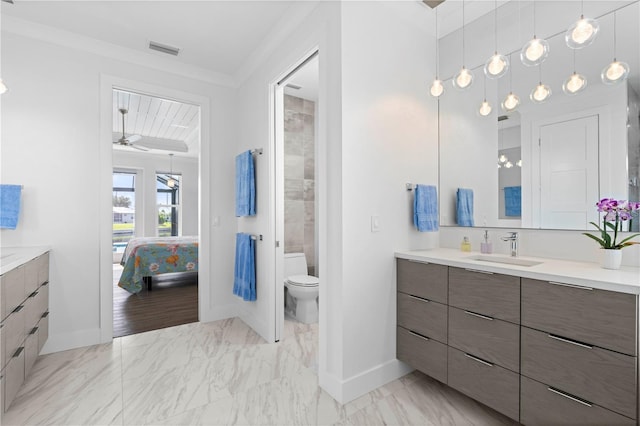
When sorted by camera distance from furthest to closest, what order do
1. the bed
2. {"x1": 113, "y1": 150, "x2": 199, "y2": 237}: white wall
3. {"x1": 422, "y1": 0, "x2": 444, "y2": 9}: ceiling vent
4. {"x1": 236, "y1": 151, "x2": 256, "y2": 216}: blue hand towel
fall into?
1. {"x1": 113, "y1": 150, "x2": 199, "y2": 237}: white wall
2. the bed
3. {"x1": 236, "y1": 151, "x2": 256, "y2": 216}: blue hand towel
4. {"x1": 422, "y1": 0, "x2": 444, "y2": 9}: ceiling vent

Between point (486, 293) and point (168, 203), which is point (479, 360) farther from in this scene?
point (168, 203)

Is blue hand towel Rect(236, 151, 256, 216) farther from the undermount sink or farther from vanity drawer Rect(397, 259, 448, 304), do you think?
the undermount sink

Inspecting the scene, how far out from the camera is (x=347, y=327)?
191cm

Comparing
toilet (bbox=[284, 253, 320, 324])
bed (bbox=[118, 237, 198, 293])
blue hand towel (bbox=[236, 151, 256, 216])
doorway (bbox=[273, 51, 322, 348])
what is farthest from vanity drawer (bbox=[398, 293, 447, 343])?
bed (bbox=[118, 237, 198, 293])

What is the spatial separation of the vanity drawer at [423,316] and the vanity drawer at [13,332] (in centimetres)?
221

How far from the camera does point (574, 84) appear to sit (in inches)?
70.2

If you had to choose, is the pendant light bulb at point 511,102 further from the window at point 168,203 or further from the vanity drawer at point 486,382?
the window at point 168,203

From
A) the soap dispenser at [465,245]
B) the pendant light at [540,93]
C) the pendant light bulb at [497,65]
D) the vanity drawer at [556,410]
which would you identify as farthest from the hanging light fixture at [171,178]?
the vanity drawer at [556,410]

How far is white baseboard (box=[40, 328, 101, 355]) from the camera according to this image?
2.52 metres

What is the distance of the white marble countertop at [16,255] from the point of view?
1652 mm

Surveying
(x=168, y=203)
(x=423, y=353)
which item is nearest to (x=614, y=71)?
(x=423, y=353)

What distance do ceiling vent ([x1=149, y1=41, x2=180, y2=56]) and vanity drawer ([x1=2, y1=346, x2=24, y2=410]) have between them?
8.07ft

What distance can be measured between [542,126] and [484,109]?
0.42m

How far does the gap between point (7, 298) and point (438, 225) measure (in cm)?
268
